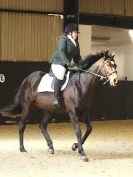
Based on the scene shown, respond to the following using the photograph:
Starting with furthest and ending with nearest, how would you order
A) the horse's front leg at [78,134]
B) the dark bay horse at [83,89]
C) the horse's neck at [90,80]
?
the horse's neck at [90,80]
the dark bay horse at [83,89]
the horse's front leg at [78,134]

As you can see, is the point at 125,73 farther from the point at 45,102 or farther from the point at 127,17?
the point at 45,102

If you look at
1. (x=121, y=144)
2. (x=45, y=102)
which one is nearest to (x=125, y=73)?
(x=121, y=144)

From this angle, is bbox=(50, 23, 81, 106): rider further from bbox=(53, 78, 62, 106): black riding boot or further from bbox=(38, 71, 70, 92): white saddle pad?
bbox=(38, 71, 70, 92): white saddle pad

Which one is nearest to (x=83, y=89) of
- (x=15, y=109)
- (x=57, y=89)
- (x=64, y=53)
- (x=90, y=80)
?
(x=90, y=80)

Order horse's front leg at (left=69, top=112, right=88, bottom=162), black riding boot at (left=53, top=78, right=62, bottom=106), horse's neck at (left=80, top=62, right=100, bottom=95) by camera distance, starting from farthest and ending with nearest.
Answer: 1. black riding boot at (left=53, top=78, right=62, bottom=106)
2. horse's neck at (left=80, top=62, right=100, bottom=95)
3. horse's front leg at (left=69, top=112, right=88, bottom=162)

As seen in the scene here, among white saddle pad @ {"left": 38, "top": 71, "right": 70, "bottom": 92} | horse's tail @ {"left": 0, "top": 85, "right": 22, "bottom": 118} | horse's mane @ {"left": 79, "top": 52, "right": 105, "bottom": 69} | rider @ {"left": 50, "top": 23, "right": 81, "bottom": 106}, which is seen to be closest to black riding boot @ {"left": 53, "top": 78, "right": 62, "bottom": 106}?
rider @ {"left": 50, "top": 23, "right": 81, "bottom": 106}

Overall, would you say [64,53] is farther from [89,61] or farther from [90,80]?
[90,80]

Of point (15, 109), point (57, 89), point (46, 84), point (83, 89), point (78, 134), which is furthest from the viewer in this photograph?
point (15, 109)

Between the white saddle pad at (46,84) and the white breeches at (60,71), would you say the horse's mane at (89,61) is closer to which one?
the white breeches at (60,71)

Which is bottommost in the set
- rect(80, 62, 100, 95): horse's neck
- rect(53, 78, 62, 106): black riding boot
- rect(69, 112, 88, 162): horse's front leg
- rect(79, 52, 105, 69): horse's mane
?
rect(69, 112, 88, 162): horse's front leg

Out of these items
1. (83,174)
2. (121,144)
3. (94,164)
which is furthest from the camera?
(121,144)

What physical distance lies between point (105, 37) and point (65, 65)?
9.12 m

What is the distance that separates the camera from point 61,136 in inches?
425

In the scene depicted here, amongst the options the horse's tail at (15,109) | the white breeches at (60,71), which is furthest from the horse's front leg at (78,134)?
the horse's tail at (15,109)
